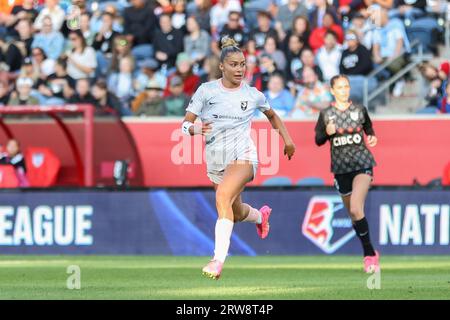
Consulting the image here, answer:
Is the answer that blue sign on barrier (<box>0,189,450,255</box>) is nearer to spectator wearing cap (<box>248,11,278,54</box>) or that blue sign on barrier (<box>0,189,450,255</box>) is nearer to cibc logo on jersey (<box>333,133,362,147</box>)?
cibc logo on jersey (<box>333,133,362,147</box>)

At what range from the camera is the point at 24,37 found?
26.7 metres

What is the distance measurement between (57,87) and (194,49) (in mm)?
2775

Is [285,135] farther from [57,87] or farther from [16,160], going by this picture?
[57,87]

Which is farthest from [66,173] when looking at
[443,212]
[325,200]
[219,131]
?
[219,131]

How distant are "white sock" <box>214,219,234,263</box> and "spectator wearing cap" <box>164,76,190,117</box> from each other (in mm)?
10985

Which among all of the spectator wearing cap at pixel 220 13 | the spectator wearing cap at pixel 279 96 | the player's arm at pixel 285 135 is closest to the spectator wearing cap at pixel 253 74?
the spectator wearing cap at pixel 279 96

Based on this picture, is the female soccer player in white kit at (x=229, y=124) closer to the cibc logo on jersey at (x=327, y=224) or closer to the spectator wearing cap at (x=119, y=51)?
the cibc logo on jersey at (x=327, y=224)

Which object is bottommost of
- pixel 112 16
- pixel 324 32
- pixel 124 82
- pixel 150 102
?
pixel 150 102

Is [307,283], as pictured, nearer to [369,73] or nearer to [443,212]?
[443,212]

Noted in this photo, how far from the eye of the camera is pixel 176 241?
20781 mm

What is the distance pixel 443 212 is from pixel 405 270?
3628mm

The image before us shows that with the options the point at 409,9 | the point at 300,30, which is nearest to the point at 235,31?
the point at 300,30

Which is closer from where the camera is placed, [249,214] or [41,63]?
[249,214]

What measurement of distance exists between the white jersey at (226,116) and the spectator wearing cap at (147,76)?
37.2 ft
